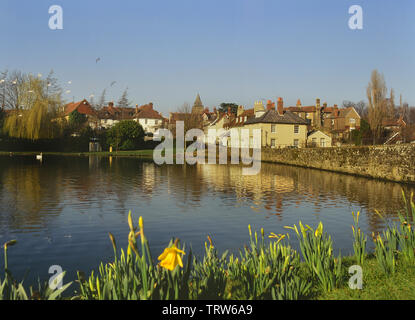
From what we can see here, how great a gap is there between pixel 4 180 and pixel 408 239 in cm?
2340

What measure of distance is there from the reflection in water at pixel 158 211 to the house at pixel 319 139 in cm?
4259

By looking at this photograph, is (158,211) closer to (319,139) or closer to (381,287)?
(381,287)

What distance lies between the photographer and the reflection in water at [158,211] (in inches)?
390

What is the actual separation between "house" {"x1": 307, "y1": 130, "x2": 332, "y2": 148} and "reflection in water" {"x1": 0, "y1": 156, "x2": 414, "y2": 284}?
1677 inches

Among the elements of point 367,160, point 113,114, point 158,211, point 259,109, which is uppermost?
point 113,114

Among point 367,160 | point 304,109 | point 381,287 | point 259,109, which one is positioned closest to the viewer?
point 381,287

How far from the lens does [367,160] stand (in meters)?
30.2

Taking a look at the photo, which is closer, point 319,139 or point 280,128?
point 319,139

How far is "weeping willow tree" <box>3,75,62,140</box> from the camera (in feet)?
180

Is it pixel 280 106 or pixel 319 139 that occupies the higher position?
pixel 280 106

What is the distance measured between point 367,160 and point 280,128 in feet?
121

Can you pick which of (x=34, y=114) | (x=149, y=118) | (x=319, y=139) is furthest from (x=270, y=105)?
(x=149, y=118)

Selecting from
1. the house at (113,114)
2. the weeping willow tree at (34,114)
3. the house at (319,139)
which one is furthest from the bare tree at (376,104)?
the house at (113,114)
